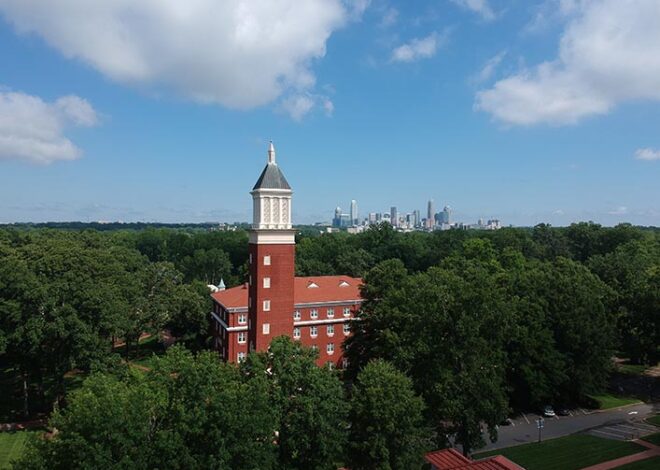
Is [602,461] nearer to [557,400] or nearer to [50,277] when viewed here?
[557,400]

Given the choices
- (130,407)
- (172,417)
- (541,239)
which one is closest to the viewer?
(130,407)

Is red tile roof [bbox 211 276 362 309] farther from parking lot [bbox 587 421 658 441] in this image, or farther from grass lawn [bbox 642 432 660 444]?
grass lawn [bbox 642 432 660 444]

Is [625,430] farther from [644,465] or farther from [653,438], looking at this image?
[644,465]

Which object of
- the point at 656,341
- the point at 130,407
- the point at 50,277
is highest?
the point at 50,277

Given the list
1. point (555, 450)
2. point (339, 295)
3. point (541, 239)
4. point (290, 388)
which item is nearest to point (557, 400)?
point (555, 450)

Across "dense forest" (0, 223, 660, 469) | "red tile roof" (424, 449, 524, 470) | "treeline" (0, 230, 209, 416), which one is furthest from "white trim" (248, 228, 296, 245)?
"red tile roof" (424, 449, 524, 470)

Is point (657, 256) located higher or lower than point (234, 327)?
higher

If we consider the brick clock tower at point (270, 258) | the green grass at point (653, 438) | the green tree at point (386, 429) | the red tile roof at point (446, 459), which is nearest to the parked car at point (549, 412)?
the green grass at point (653, 438)
